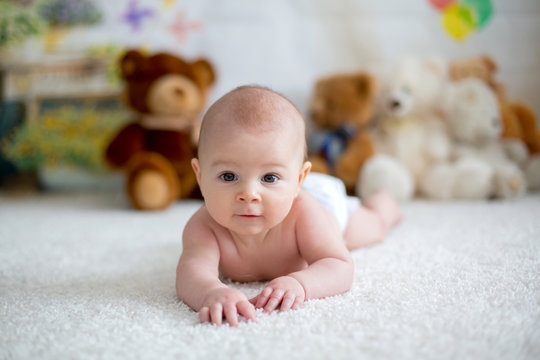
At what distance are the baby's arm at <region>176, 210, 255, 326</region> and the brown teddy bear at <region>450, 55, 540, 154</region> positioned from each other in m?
1.51

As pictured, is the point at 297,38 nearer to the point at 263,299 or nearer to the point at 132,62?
the point at 132,62

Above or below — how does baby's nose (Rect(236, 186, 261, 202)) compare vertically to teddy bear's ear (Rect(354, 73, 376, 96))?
below

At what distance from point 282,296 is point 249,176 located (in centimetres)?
19

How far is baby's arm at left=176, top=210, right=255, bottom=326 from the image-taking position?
677 millimetres

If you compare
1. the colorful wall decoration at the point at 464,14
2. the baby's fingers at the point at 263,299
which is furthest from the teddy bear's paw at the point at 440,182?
the baby's fingers at the point at 263,299

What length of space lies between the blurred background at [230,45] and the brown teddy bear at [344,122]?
21 cm

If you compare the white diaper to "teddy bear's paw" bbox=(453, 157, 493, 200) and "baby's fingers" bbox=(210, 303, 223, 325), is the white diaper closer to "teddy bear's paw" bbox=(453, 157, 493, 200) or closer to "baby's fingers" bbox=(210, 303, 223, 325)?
"baby's fingers" bbox=(210, 303, 223, 325)

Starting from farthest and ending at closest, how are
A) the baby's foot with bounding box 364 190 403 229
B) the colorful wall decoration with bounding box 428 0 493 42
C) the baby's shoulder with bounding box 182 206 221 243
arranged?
the colorful wall decoration with bounding box 428 0 493 42
the baby's foot with bounding box 364 190 403 229
the baby's shoulder with bounding box 182 206 221 243

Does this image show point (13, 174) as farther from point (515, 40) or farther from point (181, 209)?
point (515, 40)

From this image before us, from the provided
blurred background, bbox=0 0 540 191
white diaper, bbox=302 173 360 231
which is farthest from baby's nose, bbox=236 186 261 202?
blurred background, bbox=0 0 540 191

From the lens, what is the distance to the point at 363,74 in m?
1.89

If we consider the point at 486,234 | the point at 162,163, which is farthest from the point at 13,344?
the point at 162,163

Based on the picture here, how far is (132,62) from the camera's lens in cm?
183

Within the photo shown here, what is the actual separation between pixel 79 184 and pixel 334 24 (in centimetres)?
135
